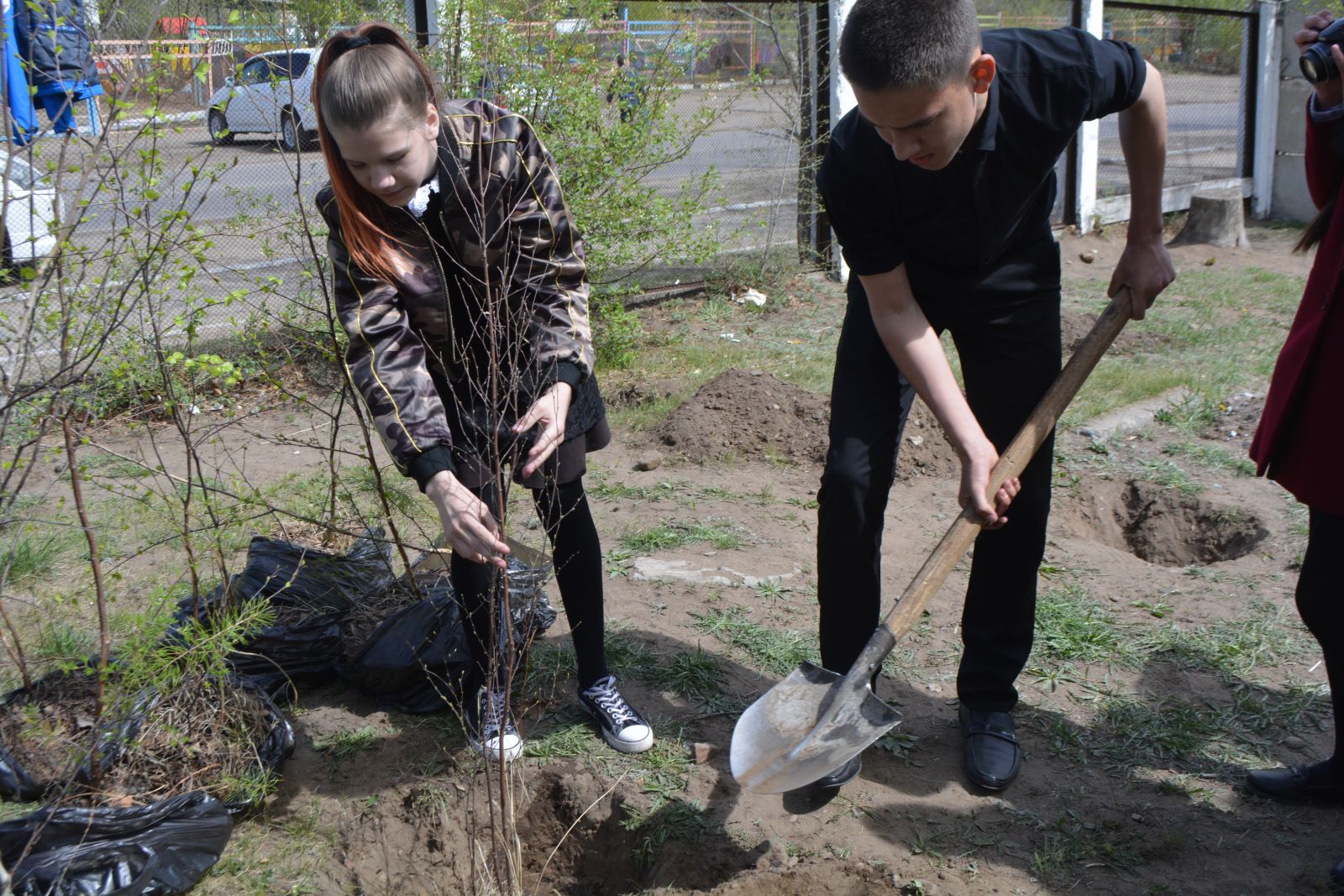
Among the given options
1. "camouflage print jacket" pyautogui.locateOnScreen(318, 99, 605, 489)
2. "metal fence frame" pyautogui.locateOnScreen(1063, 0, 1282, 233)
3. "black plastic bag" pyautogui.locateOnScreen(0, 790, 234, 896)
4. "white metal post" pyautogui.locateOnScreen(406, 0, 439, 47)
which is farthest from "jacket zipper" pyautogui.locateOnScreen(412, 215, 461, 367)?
"metal fence frame" pyautogui.locateOnScreen(1063, 0, 1282, 233)

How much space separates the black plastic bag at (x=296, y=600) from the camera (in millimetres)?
3092

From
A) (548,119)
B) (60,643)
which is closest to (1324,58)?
(60,643)

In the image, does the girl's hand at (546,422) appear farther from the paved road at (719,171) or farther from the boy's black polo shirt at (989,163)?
the paved road at (719,171)

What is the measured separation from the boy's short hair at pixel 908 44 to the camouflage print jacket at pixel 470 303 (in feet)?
2.73

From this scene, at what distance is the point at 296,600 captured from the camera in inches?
129

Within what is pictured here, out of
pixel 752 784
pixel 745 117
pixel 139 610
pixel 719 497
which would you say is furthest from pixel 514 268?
pixel 745 117

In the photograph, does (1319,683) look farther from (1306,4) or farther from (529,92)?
(1306,4)

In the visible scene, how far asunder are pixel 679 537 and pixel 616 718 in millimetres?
1274

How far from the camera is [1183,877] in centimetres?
242

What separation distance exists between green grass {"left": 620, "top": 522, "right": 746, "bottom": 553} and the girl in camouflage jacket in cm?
124

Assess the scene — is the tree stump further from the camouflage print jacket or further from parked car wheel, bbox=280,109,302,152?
the camouflage print jacket

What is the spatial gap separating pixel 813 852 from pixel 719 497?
2.12 metres

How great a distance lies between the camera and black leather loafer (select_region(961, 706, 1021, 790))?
270 centimetres

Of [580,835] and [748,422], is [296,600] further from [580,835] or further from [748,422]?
[748,422]
